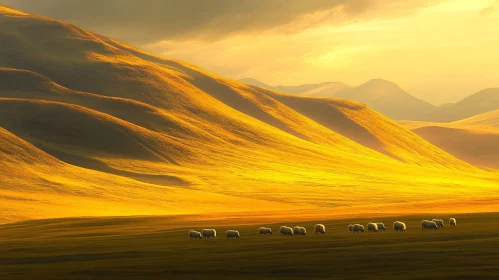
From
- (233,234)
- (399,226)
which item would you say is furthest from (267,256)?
(399,226)

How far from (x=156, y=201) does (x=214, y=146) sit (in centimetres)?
6779

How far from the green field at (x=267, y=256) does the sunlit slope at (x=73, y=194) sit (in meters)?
51.8

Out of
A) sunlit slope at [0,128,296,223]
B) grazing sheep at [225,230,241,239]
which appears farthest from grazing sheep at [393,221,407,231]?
sunlit slope at [0,128,296,223]

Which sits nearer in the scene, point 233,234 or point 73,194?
point 233,234

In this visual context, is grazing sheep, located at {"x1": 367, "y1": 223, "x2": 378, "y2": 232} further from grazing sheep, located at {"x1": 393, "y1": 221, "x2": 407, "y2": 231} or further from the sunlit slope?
the sunlit slope

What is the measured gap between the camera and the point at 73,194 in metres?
130

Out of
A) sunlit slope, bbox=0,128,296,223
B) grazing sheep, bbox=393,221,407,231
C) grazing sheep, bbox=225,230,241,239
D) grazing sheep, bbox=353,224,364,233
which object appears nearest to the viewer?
grazing sheep, bbox=225,230,241,239

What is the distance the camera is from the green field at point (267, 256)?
35.2m

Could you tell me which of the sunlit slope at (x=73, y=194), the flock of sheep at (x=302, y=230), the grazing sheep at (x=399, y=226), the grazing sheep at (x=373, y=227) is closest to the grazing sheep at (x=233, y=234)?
the flock of sheep at (x=302, y=230)

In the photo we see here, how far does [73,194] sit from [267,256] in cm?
9400

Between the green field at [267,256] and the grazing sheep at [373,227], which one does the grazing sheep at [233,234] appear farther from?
the grazing sheep at [373,227]

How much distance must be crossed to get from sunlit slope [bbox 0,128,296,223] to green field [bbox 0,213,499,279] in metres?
51.8

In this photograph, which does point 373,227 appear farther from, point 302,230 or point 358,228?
point 302,230

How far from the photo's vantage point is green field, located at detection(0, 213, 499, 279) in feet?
116
